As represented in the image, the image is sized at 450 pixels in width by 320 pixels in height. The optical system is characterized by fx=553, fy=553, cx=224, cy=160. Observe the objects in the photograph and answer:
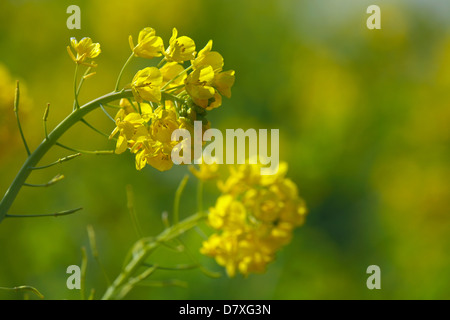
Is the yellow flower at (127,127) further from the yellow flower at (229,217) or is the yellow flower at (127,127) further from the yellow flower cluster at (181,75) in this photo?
the yellow flower at (229,217)

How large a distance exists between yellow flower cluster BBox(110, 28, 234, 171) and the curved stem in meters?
0.06

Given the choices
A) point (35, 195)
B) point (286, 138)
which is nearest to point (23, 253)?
point (35, 195)

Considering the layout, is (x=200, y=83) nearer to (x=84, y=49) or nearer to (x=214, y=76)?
(x=214, y=76)

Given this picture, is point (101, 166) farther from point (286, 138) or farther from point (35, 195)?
point (286, 138)

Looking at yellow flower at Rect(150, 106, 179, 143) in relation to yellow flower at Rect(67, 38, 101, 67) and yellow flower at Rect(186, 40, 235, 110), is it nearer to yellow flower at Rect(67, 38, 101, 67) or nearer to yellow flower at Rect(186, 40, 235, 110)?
yellow flower at Rect(186, 40, 235, 110)

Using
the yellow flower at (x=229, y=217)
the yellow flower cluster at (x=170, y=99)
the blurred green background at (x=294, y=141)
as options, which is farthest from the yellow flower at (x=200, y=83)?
the blurred green background at (x=294, y=141)

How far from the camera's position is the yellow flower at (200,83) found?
0.98 m

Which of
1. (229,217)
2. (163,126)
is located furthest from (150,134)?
(229,217)

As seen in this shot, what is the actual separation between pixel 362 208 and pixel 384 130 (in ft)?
1.82

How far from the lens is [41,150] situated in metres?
0.94

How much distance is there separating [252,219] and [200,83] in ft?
2.08

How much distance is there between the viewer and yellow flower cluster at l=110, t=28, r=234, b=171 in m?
0.99

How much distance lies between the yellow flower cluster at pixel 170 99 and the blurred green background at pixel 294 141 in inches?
55.7

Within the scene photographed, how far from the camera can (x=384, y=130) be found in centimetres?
347
